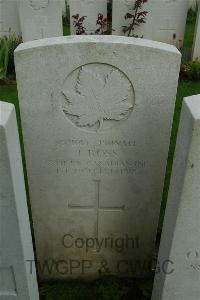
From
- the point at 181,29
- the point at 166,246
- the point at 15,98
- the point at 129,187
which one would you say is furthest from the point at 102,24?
the point at 166,246

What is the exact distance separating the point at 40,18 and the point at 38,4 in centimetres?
26

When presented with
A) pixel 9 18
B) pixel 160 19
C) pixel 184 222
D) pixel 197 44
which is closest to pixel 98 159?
pixel 184 222

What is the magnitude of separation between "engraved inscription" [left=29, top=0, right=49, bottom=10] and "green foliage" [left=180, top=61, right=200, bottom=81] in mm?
2781

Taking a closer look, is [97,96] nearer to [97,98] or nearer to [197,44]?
[97,98]

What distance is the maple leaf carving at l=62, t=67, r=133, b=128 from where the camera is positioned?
2.05 meters

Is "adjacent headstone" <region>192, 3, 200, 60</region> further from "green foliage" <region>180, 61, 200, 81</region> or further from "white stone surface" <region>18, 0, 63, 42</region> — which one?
"white stone surface" <region>18, 0, 63, 42</region>

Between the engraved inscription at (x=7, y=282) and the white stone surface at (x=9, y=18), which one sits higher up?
the white stone surface at (x=9, y=18)

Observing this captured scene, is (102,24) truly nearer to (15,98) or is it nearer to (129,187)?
(15,98)

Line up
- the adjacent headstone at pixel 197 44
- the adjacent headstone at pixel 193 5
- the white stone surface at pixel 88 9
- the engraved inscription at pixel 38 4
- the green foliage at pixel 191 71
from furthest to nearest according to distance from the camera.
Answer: the adjacent headstone at pixel 193 5, the white stone surface at pixel 88 9, the adjacent headstone at pixel 197 44, the engraved inscription at pixel 38 4, the green foliage at pixel 191 71

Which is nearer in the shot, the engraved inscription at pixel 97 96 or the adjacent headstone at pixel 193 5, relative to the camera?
the engraved inscription at pixel 97 96

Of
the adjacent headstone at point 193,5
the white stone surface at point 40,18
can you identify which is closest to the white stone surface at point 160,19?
the white stone surface at point 40,18

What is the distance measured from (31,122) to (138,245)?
1.37 meters

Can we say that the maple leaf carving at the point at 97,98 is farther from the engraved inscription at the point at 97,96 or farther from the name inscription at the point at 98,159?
the name inscription at the point at 98,159

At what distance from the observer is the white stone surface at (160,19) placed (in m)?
6.57
